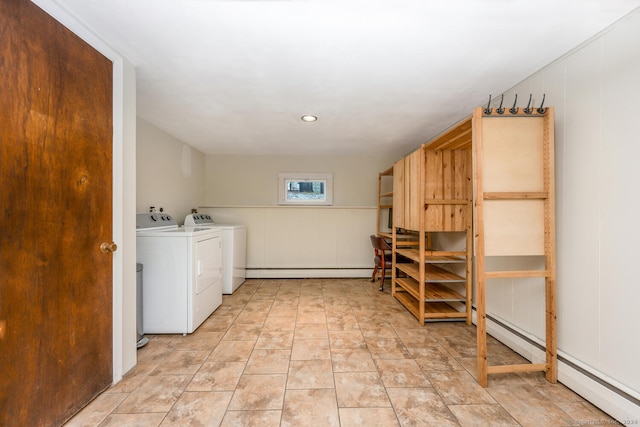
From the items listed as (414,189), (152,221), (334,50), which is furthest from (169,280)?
(414,189)

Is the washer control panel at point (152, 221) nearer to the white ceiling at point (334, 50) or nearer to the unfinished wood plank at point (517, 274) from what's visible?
the white ceiling at point (334, 50)

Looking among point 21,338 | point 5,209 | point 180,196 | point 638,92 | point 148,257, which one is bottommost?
point 21,338

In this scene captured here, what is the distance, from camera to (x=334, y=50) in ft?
5.22

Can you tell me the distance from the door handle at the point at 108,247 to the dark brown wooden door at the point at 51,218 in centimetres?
2

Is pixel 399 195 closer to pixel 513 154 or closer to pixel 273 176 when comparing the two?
pixel 513 154

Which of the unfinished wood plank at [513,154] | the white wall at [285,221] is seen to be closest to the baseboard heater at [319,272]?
the white wall at [285,221]

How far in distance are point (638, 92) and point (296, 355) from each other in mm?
2477

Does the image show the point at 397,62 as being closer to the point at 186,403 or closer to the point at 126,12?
the point at 126,12

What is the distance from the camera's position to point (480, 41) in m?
1.50

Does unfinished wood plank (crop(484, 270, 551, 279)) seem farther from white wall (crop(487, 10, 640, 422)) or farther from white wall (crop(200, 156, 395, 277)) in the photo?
white wall (crop(200, 156, 395, 277))

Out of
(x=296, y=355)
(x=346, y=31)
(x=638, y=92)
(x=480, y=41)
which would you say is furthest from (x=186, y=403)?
(x=638, y=92)

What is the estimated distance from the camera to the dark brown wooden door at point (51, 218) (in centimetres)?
108

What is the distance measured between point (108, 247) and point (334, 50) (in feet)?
5.73

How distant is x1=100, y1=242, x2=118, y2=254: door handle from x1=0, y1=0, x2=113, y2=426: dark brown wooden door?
22 mm
